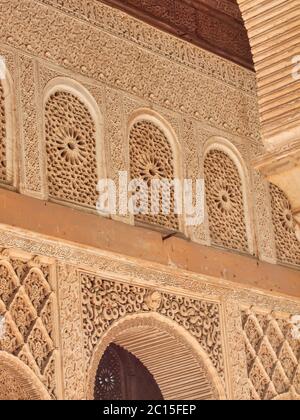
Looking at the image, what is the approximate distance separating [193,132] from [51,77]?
1.45 metres

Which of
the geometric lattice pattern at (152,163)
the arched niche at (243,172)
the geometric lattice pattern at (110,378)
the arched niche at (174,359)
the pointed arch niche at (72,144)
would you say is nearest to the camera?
the pointed arch niche at (72,144)

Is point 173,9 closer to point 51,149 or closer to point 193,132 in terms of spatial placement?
point 193,132

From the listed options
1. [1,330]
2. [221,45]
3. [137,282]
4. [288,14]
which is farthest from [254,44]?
[221,45]

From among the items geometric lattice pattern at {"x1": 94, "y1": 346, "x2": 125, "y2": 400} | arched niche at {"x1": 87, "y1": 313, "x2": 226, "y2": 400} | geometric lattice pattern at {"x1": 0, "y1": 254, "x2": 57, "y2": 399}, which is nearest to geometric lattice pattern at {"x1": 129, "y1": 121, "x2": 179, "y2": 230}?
arched niche at {"x1": 87, "y1": 313, "x2": 226, "y2": 400}

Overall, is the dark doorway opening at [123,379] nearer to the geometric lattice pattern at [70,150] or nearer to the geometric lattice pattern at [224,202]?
the geometric lattice pattern at [224,202]

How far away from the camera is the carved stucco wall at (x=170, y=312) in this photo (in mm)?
7320

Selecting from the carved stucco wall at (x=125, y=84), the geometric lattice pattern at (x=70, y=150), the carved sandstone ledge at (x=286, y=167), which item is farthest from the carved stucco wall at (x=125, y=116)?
the carved sandstone ledge at (x=286, y=167)

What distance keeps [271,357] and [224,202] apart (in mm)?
1196

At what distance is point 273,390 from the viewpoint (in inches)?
341

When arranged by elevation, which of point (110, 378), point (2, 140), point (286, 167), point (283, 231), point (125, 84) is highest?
point (125, 84)

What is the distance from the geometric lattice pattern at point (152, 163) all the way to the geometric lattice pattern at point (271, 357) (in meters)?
1.01

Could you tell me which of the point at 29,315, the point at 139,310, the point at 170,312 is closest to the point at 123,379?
the point at 170,312

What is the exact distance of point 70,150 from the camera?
25.6 feet

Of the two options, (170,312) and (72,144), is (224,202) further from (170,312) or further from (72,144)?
(72,144)
